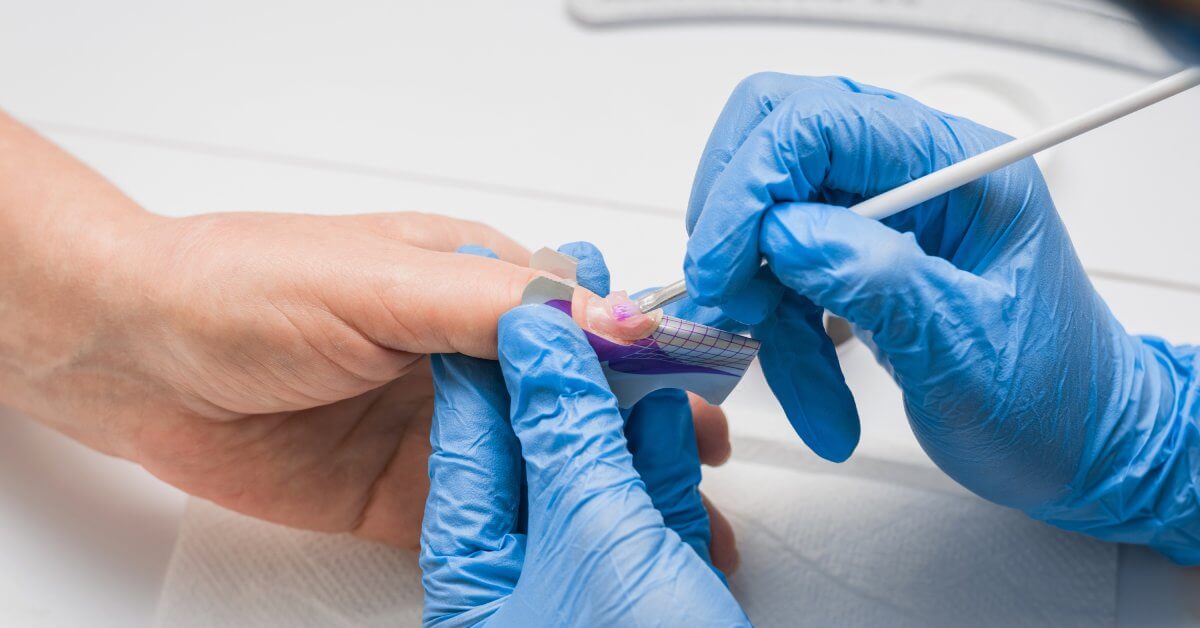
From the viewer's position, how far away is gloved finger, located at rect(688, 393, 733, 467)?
1.09 metres

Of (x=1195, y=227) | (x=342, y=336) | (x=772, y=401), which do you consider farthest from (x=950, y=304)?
(x=1195, y=227)

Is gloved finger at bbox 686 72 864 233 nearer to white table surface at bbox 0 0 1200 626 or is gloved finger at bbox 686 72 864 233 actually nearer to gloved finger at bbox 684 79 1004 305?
gloved finger at bbox 684 79 1004 305

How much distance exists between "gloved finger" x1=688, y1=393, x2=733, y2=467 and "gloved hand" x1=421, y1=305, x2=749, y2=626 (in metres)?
0.21

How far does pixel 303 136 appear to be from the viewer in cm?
141

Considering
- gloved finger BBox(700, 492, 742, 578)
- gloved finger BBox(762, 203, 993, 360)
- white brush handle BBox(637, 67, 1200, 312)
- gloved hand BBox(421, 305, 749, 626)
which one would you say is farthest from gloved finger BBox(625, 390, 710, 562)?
white brush handle BBox(637, 67, 1200, 312)

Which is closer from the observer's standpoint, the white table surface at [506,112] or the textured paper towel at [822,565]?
the textured paper towel at [822,565]

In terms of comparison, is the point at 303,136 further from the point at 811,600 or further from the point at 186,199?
the point at 811,600

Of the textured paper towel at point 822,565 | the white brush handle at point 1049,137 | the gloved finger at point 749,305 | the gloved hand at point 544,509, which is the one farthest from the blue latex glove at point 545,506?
the white brush handle at point 1049,137

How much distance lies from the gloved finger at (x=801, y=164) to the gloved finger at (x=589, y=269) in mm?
124

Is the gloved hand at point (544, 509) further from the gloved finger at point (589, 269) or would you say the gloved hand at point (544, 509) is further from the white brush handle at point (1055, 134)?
the white brush handle at point (1055, 134)

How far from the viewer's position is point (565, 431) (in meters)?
0.86

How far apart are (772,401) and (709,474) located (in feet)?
0.42

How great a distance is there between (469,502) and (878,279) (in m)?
0.43

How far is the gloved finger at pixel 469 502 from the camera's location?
2.97 feet
